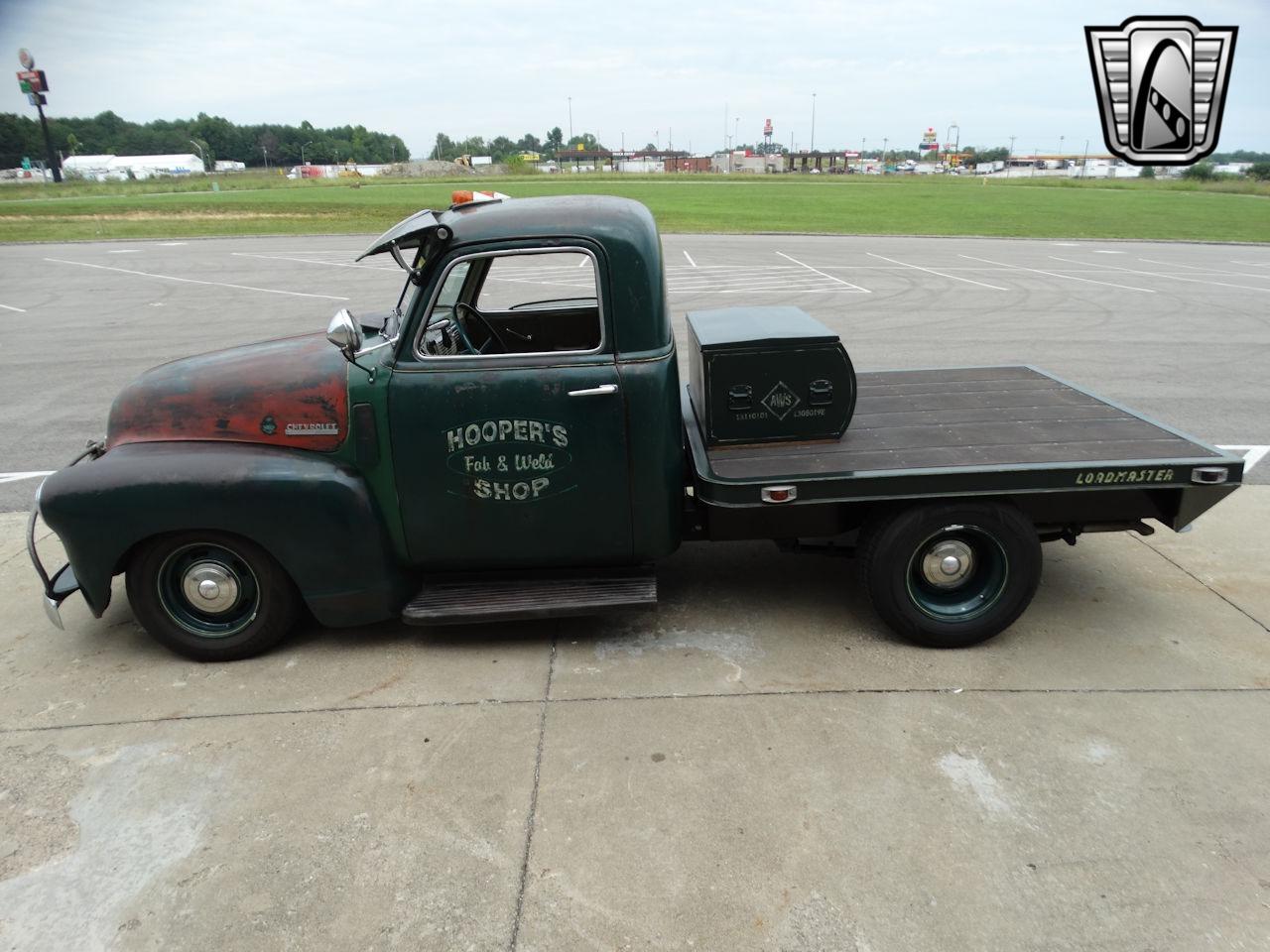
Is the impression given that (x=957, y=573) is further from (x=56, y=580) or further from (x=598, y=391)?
(x=56, y=580)

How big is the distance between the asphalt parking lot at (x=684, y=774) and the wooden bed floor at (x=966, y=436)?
91cm

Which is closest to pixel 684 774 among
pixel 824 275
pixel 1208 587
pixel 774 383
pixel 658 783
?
pixel 658 783

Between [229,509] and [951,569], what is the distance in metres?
3.28

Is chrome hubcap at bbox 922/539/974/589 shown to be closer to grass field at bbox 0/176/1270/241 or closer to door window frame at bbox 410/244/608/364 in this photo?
door window frame at bbox 410/244/608/364

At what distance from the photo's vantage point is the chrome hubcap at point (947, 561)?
3.97 metres

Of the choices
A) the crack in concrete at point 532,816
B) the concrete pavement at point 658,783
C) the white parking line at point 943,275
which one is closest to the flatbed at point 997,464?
the concrete pavement at point 658,783

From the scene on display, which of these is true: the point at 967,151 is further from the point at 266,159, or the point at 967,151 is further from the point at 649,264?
the point at 649,264

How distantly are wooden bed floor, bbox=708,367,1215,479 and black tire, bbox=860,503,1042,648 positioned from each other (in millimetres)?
280

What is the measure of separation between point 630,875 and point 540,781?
561 mm

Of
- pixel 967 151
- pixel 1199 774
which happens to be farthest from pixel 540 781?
pixel 967 151

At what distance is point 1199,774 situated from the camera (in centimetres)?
319

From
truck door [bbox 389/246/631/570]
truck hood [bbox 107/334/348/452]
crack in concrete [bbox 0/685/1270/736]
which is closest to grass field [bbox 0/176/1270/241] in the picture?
truck hood [bbox 107/334/348/452]

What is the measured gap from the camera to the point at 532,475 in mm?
3855

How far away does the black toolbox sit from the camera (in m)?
3.89
